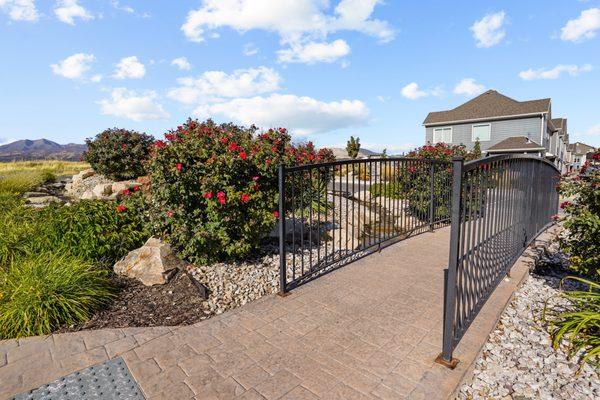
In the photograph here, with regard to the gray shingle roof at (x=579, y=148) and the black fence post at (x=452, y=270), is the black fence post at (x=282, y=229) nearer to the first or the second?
the black fence post at (x=452, y=270)

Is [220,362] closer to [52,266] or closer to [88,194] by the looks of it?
[52,266]

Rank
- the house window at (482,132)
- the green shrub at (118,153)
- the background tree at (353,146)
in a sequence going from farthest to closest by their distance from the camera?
the background tree at (353,146) < the house window at (482,132) < the green shrub at (118,153)

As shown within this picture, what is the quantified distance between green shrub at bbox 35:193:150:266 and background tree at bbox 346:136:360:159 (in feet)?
79.7

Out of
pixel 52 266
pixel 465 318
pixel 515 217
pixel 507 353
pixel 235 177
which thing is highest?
pixel 235 177

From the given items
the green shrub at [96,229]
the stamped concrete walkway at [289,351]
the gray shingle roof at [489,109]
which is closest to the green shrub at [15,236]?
the green shrub at [96,229]

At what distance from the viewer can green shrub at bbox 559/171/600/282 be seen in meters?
3.14

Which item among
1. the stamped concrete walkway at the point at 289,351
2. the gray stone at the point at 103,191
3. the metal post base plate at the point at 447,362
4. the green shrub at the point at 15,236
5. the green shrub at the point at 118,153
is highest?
the green shrub at the point at 118,153

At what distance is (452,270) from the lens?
7.68 ft

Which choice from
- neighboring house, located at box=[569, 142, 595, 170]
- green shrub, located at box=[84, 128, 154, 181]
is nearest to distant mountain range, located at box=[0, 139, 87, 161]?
green shrub, located at box=[84, 128, 154, 181]

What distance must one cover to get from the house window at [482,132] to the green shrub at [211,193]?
82.5ft

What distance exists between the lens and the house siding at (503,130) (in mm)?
22766

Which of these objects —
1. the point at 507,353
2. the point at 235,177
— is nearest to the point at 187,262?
the point at 235,177

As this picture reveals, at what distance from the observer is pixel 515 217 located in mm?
4281

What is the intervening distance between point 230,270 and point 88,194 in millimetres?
7312
